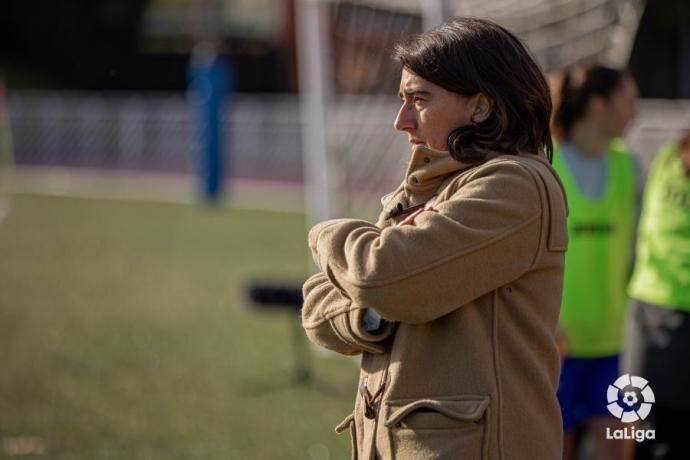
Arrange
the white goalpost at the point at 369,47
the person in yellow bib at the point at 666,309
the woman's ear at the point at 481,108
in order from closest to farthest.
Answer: the woman's ear at the point at 481,108 → the person in yellow bib at the point at 666,309 → the white goalpost at the point at 369,47

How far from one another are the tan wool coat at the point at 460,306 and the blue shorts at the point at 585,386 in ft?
7.20

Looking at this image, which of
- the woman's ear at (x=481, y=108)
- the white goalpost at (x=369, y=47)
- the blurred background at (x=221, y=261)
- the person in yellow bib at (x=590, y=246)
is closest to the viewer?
the woman's ear at (x=481, y=108)

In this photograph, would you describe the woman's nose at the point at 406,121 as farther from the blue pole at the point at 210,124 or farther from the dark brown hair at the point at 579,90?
the blue pole at the point at 210,124

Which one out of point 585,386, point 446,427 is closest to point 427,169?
point 446,427

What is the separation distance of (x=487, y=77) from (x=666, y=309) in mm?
2215

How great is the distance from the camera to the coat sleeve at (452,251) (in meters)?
2.37

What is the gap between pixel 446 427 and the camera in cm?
243

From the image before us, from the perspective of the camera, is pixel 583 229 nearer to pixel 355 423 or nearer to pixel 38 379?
pixel 355 423

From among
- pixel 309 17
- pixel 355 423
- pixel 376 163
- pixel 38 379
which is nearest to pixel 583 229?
pixel 355 423

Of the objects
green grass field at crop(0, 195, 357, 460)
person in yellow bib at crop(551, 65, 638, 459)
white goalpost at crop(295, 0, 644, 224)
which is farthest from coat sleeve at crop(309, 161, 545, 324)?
white goalpost at crop(295, 0, 644, 224)

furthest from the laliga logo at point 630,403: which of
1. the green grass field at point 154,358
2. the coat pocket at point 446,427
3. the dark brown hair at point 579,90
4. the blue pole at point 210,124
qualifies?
the blue pole at point 210,124

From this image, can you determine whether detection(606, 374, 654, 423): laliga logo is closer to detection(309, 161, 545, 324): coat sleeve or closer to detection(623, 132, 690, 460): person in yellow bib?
detection(623, 132, 690, 460): person in yellow bib

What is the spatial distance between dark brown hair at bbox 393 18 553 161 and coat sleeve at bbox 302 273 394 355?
0.40m

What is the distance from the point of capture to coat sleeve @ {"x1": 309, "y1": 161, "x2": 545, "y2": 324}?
2369 mm
